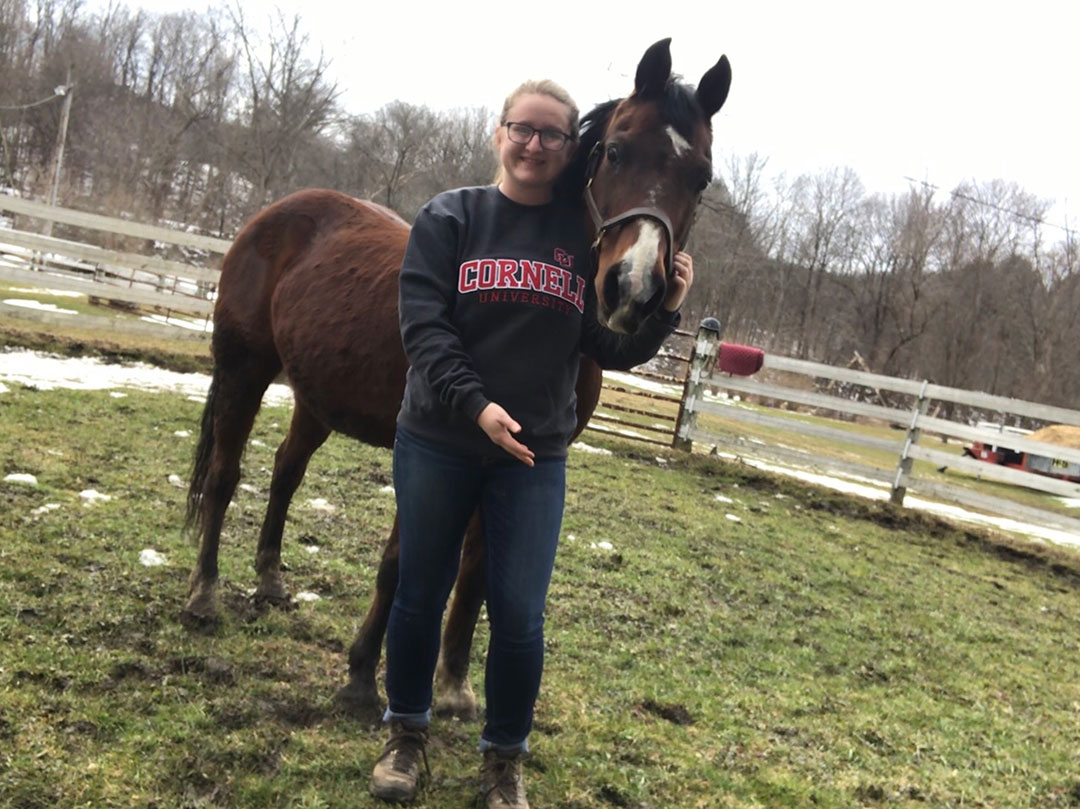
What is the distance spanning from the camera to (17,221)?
101 ft

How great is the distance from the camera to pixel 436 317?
73.0 inches

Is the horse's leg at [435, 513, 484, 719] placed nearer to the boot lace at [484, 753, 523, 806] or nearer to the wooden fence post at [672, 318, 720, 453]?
the boot lace at [484, 753, 523, 806]

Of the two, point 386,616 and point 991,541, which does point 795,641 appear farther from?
point 991,541

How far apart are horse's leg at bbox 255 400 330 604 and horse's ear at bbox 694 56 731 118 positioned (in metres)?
2.20

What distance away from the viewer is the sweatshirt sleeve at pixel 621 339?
1.92 metres

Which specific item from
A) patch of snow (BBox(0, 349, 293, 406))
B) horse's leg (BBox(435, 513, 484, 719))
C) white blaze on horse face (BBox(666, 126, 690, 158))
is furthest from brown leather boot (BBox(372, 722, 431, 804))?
patch of snow (BBox(0, 349, 293, 406))

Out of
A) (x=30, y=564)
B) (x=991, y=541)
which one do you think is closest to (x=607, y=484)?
(x=991, y=541)

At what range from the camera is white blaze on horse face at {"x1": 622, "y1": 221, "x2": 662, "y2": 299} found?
Result: 5.63 feet

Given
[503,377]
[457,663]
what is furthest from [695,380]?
[503,377]

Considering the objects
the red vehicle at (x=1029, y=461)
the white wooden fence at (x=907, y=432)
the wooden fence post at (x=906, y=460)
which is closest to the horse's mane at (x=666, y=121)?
the white wooden fence at (x=907, y=432)

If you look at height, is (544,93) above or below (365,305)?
above

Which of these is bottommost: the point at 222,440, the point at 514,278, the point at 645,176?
the point at 222,440

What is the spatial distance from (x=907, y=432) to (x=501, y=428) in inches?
368

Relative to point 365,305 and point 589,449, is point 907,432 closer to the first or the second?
point 589,449
